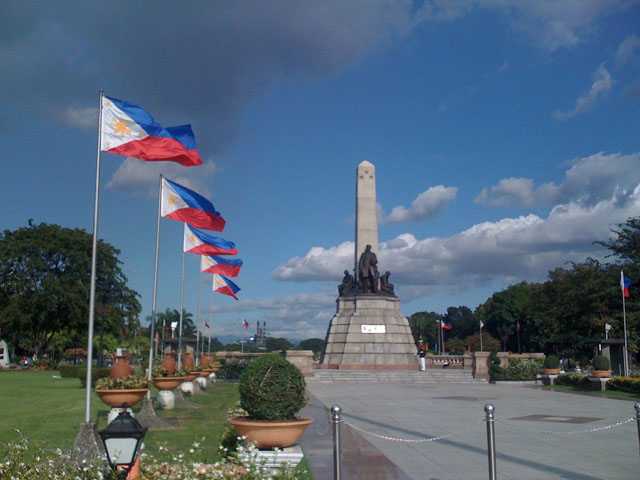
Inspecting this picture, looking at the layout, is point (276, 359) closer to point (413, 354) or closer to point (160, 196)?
point (160, 196)

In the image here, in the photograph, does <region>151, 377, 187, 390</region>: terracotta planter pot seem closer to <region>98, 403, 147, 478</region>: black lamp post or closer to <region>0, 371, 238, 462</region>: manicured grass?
<region>0, 371, 238, 462</region>: manicured grass

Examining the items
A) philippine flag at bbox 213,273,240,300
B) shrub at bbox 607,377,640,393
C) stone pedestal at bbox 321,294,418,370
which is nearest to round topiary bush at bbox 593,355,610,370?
shrub at bbox 607,377,640,393

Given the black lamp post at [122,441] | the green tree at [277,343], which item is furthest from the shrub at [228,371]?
the green tree at [277,343]

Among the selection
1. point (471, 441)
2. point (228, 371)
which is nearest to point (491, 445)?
point (471, 441)

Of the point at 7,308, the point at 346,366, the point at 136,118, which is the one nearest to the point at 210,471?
the point at 136,118

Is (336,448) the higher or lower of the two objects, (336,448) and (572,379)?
the higher

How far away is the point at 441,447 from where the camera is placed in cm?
1141

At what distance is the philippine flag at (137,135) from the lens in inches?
460

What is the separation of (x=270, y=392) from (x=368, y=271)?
32179mm

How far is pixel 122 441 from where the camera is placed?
586 centimetres

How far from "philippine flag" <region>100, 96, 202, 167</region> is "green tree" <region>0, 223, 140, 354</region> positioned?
1571 inches

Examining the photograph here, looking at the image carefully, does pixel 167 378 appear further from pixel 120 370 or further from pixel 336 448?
pixel 336 448

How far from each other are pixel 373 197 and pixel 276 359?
33.9 meters

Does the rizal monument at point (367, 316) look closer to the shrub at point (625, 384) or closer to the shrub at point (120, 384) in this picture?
the shrub at point (625, 384)
